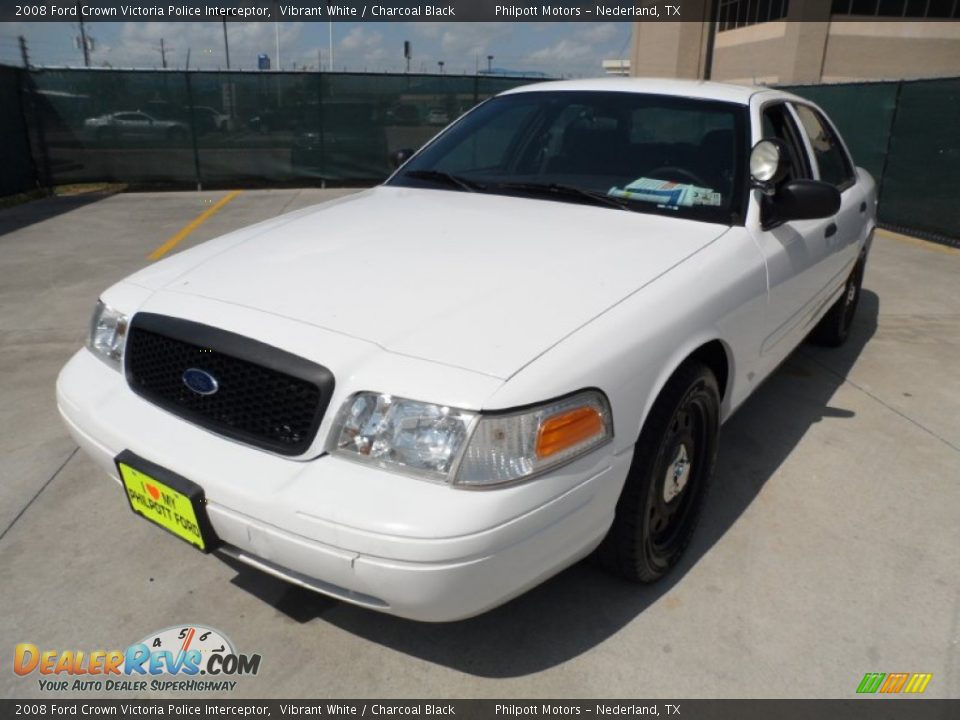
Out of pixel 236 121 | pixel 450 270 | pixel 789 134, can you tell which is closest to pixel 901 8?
pixel 236 121

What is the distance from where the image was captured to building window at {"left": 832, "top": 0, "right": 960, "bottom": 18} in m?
22.5

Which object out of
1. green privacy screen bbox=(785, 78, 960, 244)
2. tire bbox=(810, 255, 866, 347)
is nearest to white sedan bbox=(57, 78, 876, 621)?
tire bbox=(810, 255, 866, 347)

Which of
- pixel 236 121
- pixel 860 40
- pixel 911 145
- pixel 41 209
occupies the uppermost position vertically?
pixel 860 40

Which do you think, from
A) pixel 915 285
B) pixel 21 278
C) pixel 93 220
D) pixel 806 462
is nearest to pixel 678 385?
pixel 806 462

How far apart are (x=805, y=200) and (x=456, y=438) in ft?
6.19

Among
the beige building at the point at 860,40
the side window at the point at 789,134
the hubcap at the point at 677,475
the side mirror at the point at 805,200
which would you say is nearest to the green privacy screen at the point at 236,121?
the side window at the point at 789,134

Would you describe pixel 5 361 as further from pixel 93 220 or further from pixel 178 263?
pixel 93 220

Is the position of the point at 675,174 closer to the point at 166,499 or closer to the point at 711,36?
the point at 166,499

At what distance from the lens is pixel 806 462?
3416 millimetres

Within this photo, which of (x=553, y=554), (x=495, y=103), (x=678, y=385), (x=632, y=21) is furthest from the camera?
(x=632, y=21)

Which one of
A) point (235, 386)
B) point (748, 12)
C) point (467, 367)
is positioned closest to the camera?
point (467, 367)

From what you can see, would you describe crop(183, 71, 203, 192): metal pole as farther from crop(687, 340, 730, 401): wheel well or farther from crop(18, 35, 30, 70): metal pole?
crop(687, 340, 730, 401): wheel well

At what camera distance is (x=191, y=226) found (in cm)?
927

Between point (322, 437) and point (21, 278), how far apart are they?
19.4ft
